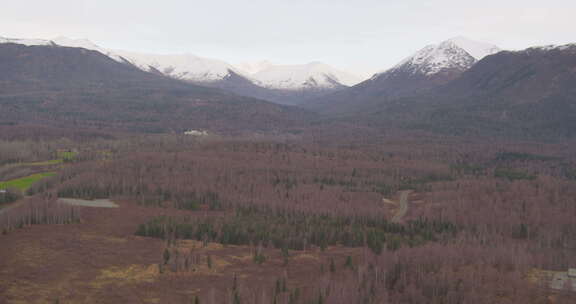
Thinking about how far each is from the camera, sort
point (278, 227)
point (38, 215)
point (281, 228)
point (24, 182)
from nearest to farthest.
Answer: point (38, 215) < point (281, 228) < point (278, 227) < point (24, 182)

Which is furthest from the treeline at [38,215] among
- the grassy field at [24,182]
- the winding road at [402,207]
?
the winding road at [402,207]

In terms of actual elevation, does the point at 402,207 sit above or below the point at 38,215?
below

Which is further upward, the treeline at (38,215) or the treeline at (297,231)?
the treeline at (38,215)

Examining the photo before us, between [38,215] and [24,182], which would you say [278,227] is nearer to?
[38,215]

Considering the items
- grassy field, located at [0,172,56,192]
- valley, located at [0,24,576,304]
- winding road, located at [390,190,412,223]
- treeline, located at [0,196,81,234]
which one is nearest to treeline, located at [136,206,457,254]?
valley, located at [0,24,576,304]

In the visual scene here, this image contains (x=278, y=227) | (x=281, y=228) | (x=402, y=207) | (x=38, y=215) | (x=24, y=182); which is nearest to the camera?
(x=38, y=215)

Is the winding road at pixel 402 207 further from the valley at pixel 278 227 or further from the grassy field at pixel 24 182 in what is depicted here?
the grassy field at pixel 24 182

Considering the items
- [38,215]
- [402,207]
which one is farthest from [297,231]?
[38,215]

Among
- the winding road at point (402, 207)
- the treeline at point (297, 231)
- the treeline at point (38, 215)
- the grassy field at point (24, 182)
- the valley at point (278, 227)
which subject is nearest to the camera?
the valley at point (278, 227)
